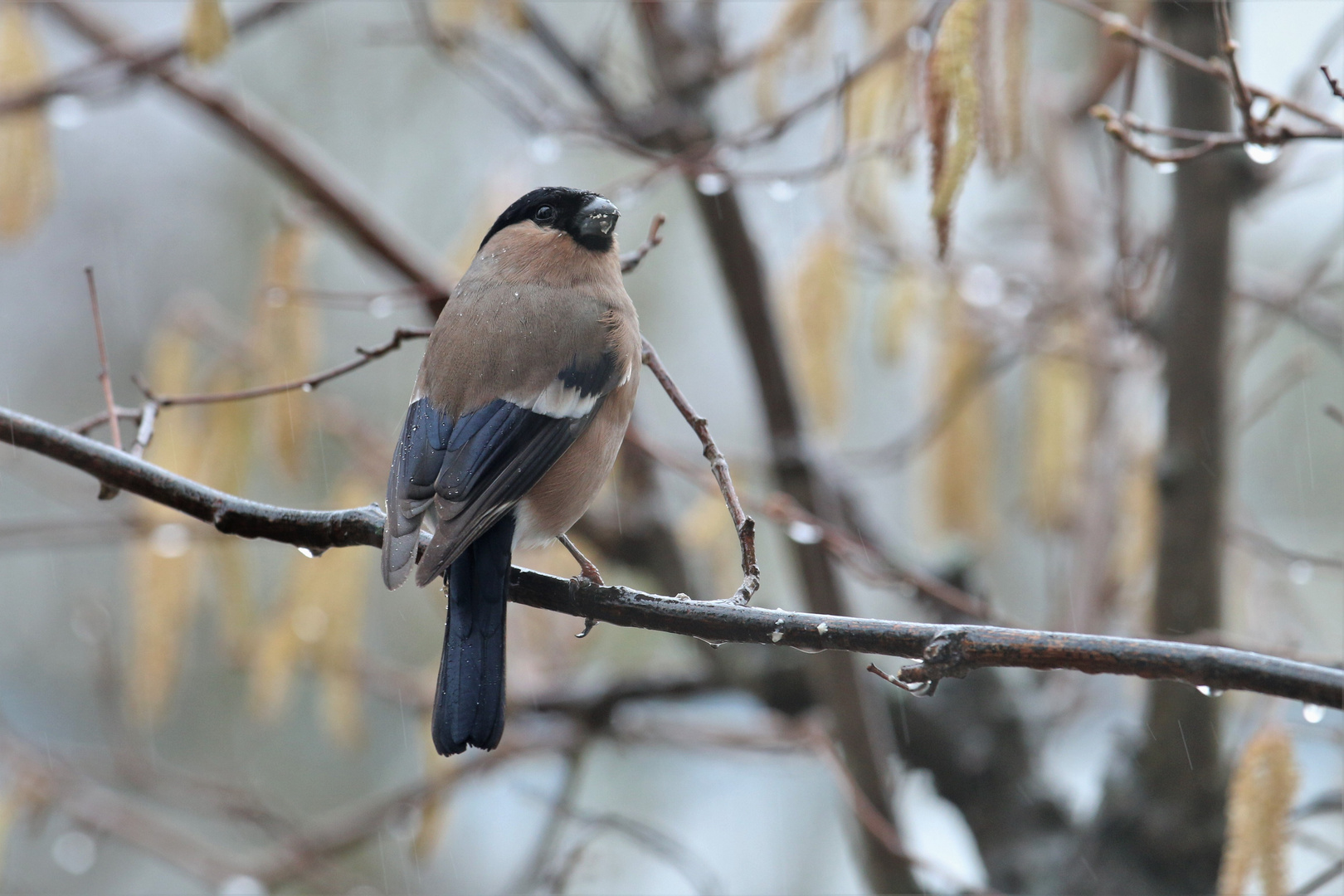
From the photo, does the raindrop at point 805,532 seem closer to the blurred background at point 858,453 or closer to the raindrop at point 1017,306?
the blurred background at point 858,453

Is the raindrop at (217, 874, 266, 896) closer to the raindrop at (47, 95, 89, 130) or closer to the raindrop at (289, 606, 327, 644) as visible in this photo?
the raindrop at (289, 606, 327, 644)

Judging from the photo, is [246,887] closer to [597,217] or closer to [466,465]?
[466,465]

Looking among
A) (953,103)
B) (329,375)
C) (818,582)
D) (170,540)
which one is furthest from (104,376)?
(818,582)

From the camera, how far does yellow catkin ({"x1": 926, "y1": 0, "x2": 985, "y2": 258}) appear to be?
1.48 meters

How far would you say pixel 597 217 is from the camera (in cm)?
241

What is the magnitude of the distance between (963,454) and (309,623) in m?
1.50

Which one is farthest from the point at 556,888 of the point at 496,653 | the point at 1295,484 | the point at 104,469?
the point at 1295,484

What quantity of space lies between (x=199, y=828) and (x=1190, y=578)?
6279mm

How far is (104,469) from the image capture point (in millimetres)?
1705

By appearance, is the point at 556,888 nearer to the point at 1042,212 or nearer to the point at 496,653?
the point at 496,653

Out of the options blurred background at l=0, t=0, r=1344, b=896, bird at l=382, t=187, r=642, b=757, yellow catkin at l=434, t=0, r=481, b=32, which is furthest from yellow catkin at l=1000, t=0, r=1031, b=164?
yellow catkin at l=434, t=0, r=481, b=32

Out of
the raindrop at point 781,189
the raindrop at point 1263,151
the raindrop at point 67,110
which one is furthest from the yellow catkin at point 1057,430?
the raindrop at point 67,110

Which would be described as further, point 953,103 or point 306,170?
point 306,170

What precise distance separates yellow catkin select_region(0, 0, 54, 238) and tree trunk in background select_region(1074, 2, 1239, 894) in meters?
2.29
